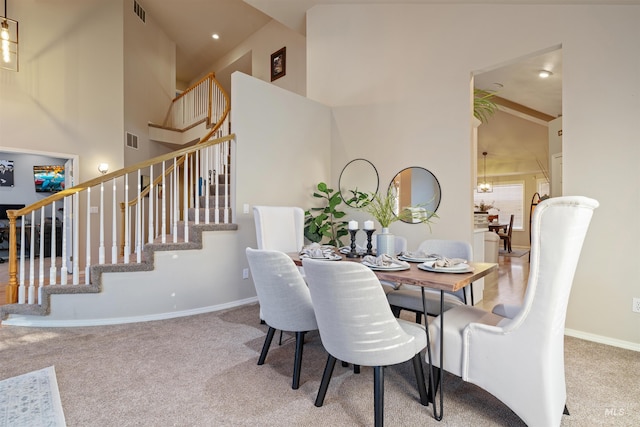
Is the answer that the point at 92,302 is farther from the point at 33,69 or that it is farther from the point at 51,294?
the point at 33,69

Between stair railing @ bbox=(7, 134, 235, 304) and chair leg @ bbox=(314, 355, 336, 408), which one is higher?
stair railing @ bbox=(7, 134, 235, 304)

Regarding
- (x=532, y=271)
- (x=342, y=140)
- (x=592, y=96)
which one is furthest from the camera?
(x=342, y=140)

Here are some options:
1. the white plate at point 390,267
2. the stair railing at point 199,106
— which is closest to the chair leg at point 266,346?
the white plate at point 390,267

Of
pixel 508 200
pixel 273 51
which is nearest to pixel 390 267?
pixel 273 51

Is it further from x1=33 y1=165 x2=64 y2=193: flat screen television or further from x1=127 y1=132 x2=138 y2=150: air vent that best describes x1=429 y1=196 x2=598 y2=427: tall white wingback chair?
x1=33 y1=165 x2=64 y2=193: flat screen television

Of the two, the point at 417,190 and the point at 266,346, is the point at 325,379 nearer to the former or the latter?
the point at 266,346

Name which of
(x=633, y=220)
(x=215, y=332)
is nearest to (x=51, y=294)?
(x=215, y=332)

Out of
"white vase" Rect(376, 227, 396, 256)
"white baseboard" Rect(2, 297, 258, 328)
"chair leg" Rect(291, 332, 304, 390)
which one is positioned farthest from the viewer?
"white baseboard" Rect(2, 297, 258, 328)

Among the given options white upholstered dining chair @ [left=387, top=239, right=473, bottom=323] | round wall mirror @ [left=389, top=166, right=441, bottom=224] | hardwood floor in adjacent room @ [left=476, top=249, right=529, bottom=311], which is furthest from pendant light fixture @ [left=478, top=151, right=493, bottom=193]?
white upholstered dining chair @ [left=387, top=239, right=473, bottom=323]

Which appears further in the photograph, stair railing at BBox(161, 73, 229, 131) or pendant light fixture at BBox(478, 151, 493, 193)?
pendant light fixture at BBox(478, 151, 493, 193)

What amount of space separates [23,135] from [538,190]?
11861mm

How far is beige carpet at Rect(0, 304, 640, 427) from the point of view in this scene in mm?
1682

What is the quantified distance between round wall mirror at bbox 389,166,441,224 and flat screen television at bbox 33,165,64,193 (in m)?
6.97

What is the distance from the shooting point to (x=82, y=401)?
6.02 feet
